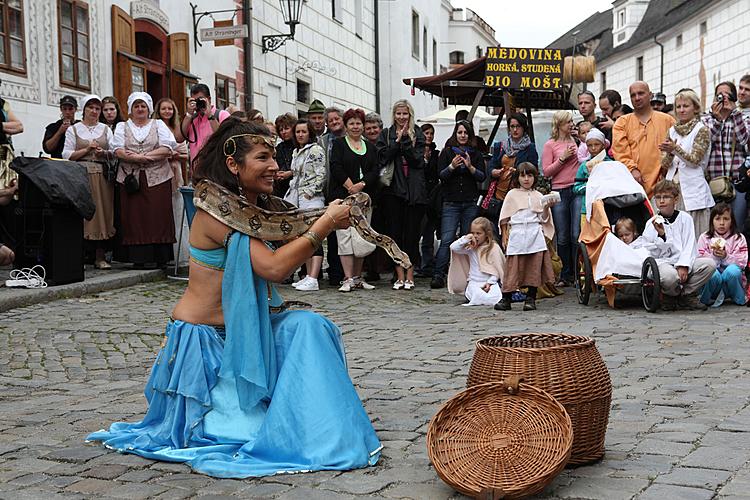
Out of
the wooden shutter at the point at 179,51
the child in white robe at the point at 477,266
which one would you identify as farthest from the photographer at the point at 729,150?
the wooden shutter at the point at 179,51

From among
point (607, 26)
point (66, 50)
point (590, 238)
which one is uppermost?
point (607, 26)

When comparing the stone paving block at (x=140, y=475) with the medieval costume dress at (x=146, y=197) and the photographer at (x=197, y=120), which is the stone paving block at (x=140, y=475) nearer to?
the medieval costume dress at (x=146, y=197)

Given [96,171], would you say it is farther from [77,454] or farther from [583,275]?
[77,454]

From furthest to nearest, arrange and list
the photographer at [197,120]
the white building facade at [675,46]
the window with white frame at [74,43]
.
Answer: the white building facade at [675,46]
the window with white frame at [74,43]
the photographer at [197,120]

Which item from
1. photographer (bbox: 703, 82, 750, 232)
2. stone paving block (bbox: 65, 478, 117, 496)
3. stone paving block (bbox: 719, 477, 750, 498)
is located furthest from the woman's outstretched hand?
photographer (bbox: 703, 82, 750, 232)

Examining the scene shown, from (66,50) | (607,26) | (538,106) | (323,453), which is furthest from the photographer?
(607,26)

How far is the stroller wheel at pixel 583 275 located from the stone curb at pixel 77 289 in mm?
4788

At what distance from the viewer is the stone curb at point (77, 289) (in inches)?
366

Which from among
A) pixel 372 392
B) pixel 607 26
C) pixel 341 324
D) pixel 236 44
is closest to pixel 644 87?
pixel 341 324

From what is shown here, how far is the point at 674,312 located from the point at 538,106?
30.2 feet

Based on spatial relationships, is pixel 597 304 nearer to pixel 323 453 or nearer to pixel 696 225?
pixel 696 225

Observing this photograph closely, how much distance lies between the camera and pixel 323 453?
4051 millimetres

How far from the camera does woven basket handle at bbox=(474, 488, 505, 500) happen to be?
355 centimetres

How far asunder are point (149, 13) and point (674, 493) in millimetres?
13562
